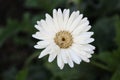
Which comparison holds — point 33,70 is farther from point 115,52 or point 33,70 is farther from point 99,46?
point 115,52

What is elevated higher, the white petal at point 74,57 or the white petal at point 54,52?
the white petal at point 54,52

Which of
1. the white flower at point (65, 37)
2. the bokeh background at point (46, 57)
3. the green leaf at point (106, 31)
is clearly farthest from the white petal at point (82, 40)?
the green leaf at point (106, 31)

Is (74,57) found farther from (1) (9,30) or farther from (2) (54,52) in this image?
(1) (9,30)

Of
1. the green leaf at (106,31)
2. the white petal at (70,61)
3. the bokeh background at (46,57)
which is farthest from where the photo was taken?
the green leaf at (106,31)

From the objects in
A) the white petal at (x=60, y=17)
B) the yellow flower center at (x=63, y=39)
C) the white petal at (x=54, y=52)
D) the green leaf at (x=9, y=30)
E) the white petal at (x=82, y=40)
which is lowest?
the white petal at (x=54, y=52)

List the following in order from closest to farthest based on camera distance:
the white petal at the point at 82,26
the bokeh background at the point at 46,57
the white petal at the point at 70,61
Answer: the white petal at the point at 70,61 < the white petal at the point at 82,26 < the bokeh background at the point at 46,57

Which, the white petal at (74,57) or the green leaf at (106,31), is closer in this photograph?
the white petal at (74,57)

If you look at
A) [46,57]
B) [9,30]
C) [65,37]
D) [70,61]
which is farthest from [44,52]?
[9,30]

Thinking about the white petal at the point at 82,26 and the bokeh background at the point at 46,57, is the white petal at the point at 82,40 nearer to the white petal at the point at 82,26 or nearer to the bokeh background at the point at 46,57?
the white petal at the point at 82,26

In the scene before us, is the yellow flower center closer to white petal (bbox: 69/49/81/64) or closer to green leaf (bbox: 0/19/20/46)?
white petal (bbox: 69/49/81/64)
